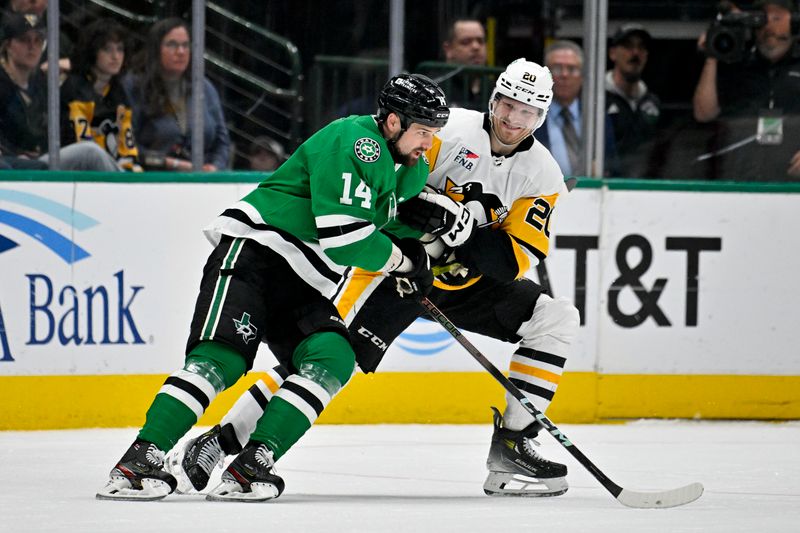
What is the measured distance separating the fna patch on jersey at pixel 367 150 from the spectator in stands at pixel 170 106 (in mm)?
2116

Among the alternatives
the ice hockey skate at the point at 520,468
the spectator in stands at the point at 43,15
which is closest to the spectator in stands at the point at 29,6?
the spectator in stands at the point at 43,15

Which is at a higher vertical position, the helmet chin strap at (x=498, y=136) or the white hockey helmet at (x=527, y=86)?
the white hockey helmet at (x=527, y=86)

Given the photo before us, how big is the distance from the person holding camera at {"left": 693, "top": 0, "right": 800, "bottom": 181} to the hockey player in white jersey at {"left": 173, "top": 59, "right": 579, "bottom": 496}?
198 centimetres

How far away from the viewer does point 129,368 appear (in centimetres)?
550

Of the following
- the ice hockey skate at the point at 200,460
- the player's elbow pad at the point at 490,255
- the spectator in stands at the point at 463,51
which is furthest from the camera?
the spectator in stands at the point at 463,51

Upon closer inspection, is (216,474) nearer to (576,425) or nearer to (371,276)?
(371,276)

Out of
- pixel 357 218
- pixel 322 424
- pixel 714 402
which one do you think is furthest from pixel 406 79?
pixel 714 402

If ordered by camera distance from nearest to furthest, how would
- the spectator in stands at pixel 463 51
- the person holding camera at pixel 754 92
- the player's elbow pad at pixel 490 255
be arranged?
the player's elbow pad at pixel 490 255 → the spectator in stands at pixel 463 51 → the person holding camera at pixel 754 92

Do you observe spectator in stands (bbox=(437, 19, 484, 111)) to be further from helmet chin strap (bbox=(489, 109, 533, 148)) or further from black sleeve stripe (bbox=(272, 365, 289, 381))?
black sleeve stripe (bbox=(272, 365, 289, 381))

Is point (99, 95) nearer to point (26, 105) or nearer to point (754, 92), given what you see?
point (26, 105)

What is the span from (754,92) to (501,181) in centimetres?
224

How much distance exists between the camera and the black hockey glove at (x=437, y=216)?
160 inches

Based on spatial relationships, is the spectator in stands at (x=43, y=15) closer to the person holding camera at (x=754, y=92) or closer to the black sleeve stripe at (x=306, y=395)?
the black sleeve stripe at (x=306, y=395)

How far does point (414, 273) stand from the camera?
3959mm
